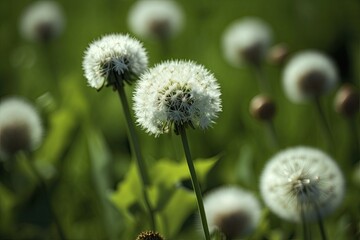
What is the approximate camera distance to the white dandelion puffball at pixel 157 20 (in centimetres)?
284

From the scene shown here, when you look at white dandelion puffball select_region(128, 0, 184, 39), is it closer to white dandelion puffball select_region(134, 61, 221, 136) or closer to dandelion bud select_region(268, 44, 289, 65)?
dandelion bud select_region(268, 44, 289, 65)

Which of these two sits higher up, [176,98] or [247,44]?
[247,44]

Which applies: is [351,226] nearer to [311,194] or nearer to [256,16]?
[311,194]

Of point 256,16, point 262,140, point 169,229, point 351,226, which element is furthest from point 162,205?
point 256,16

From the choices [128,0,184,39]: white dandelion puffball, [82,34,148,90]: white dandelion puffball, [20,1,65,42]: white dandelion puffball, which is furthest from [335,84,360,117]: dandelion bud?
[20,1,65,42]: white dandelion puffball

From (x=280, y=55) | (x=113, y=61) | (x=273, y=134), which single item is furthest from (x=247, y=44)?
(x=113, y=61)

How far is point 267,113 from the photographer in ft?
6.48

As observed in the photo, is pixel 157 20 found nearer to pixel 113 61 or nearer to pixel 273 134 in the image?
pixel 273 134

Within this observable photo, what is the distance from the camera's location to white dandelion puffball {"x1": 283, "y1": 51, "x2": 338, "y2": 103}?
2141mm

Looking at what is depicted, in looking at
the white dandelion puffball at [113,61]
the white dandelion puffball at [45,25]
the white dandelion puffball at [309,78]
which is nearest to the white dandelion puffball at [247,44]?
the white dandelion puffball at [309,78]

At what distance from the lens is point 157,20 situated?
2.88m

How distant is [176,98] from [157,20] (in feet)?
5.70

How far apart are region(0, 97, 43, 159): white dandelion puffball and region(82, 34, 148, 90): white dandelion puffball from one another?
0.54 m

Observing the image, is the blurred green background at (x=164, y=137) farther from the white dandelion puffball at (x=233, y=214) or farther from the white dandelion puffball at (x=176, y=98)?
the white dandelion puffball at (x=176, y=98)
